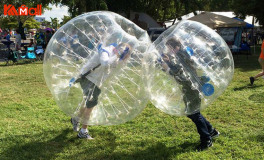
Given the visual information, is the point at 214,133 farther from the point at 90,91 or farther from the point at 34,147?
the point at 34,147

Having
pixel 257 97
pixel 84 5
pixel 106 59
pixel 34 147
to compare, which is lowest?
pixel 34 147

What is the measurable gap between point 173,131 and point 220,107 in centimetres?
179

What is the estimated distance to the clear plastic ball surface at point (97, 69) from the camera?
363 cm

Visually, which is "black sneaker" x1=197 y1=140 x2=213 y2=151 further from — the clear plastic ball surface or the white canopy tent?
the white canopy tent

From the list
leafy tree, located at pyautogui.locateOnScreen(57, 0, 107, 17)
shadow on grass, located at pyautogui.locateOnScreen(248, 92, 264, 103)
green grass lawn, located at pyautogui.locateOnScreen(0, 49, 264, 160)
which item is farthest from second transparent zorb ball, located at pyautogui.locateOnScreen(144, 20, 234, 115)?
leafy tree, located at pyautogui.locateOnScreen(57, 0, 107, 17)

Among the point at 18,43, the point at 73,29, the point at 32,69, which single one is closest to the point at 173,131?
the point at 73,29

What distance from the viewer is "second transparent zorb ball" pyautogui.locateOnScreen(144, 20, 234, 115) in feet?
11.1

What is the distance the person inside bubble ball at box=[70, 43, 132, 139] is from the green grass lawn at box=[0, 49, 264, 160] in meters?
0.92

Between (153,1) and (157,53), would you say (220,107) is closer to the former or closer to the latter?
(157,53)

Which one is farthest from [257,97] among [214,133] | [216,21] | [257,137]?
[216,21]

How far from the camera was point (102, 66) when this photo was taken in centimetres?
362

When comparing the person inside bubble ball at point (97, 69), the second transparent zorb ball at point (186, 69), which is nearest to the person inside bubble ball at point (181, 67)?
the second transparent zorb ball at point (186, 69)

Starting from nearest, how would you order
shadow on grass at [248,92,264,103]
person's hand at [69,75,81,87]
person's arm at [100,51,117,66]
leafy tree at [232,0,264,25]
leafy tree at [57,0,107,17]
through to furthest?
person's arm at [100,51,117,66], person's hand at [69,75,81,87], shadow on grass at [248,92,264,103], leafy tree at [57,0,107,17], leafy tree at [232,0,264,25]

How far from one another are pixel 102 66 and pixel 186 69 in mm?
1114
